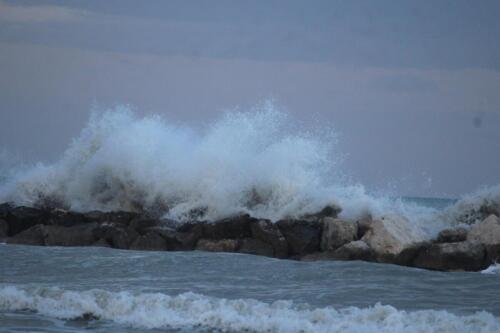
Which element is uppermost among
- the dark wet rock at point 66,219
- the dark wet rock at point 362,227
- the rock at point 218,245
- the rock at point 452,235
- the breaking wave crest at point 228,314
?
the dark wet rock at point 66,219

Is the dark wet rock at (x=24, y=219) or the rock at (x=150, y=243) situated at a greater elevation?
the dark wet rock at (x=24, y=219)

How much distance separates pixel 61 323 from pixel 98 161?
382 inches

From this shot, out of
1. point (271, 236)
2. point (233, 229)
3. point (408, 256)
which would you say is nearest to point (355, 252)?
point (408, 256)

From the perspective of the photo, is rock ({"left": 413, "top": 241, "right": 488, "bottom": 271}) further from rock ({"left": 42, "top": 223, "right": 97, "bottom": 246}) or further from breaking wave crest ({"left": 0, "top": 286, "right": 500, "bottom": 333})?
rock ({"left": 42, "top": 223, "right": 97, "bottom": 246})

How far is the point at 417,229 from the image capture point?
14.5 meters

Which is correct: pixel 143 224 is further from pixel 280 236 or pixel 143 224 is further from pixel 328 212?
pixel 328 212

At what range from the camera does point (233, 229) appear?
599 inches

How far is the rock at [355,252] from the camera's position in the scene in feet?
45.8

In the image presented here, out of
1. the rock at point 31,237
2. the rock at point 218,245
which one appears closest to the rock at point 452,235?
the rock at point 218,245

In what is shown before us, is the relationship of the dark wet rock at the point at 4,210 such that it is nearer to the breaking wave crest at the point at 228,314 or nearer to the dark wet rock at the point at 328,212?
the dark wet rock at the point at 328,212

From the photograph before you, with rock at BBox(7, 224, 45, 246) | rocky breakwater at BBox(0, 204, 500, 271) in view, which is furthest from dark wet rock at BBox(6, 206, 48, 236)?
rock at BBox(7, 224, 45, 246)

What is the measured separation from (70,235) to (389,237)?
577 cm

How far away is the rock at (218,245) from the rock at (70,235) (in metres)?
2.04

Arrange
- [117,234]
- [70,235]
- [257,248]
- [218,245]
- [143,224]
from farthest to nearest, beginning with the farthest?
[70,235]
[143,224]
[117,234]
[218,245]
[257,248]
